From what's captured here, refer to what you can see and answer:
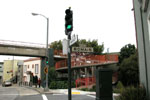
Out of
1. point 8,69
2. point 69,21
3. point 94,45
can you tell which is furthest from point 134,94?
point 8,69

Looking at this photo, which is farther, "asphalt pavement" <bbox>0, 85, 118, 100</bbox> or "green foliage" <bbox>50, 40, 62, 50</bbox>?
"green foliage" <bbox>50, 40, 62, 50</bbox>

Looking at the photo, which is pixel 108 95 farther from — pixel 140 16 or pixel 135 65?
pixel 135 65

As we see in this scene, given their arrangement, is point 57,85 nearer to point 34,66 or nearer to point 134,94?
point 34,66

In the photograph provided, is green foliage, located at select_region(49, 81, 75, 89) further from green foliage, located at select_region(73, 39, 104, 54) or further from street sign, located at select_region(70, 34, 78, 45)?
green foliage, located at select_region(73, 39, 104, 54)

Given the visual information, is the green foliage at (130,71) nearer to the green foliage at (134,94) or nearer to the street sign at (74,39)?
the green foliage at (134,94)

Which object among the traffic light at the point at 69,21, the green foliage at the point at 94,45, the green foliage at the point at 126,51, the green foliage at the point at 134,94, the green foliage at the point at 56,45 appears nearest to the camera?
the green foliage at the point at 134,94

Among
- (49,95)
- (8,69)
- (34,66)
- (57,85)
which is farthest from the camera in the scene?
(8,69)

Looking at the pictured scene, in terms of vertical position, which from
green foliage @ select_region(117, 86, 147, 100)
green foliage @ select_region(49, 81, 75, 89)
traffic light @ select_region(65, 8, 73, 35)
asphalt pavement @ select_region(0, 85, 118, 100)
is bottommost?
asphalt pavement @ select_region(0, 85, 118, 100)

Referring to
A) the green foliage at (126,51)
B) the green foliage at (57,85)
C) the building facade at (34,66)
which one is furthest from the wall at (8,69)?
the green foliage at (126,51)

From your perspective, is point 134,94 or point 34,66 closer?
point 134,94

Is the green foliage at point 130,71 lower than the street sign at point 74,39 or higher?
lower

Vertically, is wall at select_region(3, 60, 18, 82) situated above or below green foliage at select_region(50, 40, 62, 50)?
below

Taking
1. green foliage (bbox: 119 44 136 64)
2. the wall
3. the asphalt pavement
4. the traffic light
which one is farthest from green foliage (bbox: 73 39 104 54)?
the traffic light

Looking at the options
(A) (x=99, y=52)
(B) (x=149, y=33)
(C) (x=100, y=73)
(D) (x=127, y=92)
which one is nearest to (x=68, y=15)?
(C) (x=100, y=73)
